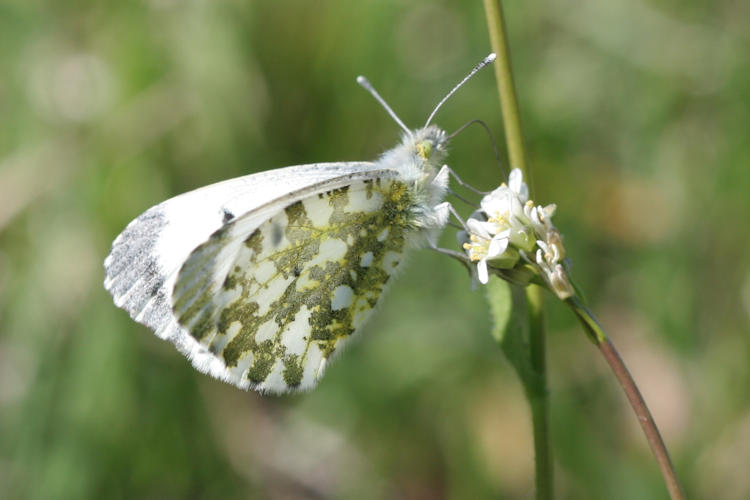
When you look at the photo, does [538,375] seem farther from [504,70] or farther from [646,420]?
[504,70]

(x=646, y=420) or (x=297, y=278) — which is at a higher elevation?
(x=297, y=278)

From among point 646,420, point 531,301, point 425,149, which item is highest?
point 425,149

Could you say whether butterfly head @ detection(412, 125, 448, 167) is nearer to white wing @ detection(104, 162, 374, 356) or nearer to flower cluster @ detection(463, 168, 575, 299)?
white wing @ detection(104, 162, 374, 356)

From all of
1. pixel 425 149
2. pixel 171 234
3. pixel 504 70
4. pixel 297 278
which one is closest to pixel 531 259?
pixel 504 70

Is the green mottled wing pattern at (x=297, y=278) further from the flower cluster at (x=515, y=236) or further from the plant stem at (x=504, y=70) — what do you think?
the plant stem at (x=504, y=70)

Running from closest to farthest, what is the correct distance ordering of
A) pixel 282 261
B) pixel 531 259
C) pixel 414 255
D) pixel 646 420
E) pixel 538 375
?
pixel 646 420
pixel 538 375
pixel 531 259
pixel 282 261
pixel 414 255

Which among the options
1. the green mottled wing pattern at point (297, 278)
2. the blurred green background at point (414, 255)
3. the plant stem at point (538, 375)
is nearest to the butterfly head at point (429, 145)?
the green mottled wing pattern at point (297, 278)

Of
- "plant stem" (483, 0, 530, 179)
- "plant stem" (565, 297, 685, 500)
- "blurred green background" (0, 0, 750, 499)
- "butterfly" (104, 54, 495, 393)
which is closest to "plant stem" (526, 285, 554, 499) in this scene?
"plant stem" (565, 297, 685, 500)

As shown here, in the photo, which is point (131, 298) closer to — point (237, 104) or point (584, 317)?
point (584, 317)
